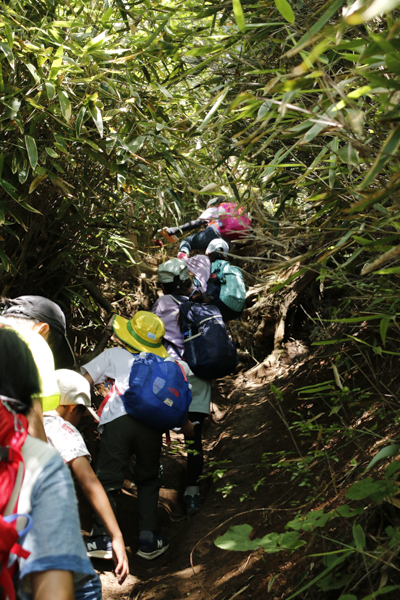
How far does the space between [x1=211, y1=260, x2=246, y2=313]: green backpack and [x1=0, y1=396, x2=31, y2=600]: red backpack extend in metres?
3.05

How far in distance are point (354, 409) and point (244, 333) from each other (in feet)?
9.74

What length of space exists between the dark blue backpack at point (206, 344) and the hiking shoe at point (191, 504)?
33.8 inches

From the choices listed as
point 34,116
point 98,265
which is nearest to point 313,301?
point 98,265

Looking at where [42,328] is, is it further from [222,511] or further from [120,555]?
[222,511]

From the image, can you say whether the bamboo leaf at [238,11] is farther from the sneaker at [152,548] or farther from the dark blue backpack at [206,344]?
the sneaker at [152,548]

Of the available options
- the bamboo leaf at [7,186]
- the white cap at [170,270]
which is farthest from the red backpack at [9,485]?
the white cap at [170,270]

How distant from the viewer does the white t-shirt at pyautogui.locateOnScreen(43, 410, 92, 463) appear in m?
1.89

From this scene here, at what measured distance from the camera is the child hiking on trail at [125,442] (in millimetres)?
3055

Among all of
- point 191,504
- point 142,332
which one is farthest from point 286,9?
point 191,504

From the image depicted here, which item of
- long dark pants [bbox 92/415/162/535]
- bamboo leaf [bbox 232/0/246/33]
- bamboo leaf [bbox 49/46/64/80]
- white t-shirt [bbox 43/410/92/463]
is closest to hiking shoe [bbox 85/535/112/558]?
long dark pants [bbox 92/415/162/535]

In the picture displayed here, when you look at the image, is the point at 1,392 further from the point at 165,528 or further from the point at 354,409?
the point at 165,528

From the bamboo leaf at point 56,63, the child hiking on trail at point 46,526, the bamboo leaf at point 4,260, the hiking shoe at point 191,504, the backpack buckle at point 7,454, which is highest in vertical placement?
the bamboo leaf at point 56,63

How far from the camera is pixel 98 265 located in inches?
178

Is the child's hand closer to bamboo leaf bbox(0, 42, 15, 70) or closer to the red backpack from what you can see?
the red backpack
